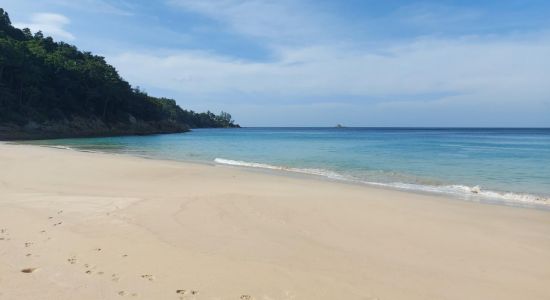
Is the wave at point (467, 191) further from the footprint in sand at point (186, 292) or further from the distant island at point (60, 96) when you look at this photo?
the distant island at point (60, 96)

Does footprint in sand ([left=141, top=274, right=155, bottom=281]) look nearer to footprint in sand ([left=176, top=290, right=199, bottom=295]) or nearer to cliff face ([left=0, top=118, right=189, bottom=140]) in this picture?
footprint in sand ([left=176, top=290, right=199, bottom=295])

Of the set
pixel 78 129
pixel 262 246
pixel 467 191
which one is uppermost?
pixel 78 129

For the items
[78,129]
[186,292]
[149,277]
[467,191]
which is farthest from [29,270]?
[78,129]

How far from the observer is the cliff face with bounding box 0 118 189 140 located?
4556 centimetres

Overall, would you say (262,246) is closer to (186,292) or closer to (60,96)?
(186,292)

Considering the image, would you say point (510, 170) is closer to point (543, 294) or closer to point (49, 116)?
point (543, 294)

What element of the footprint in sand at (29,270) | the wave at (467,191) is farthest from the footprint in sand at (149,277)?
the wave at (467,191)

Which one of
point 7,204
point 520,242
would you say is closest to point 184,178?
point 7,204

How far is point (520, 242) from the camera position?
19.1ft

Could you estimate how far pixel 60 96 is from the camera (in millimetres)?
61438

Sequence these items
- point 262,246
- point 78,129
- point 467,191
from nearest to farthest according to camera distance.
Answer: point 262,246
point 467,191
point 78,129

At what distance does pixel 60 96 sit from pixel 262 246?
6610 centimetres

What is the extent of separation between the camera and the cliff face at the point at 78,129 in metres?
45.6

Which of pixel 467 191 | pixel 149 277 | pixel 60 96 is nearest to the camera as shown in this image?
pixel 149 277
